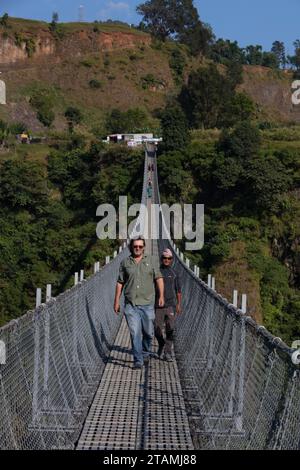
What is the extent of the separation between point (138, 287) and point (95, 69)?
53.8 metres

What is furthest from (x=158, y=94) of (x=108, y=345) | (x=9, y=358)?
(x=9, y=358)

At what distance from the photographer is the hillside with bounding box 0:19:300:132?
180 ft

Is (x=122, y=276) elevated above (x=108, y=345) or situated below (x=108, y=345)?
above

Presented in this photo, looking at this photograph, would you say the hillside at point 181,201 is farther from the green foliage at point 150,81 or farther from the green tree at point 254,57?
the green tree at point 254,57

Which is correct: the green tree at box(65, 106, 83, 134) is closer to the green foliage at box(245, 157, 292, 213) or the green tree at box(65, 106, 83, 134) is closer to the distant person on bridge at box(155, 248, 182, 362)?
the green foliage at box(245, 157, 292, 213)

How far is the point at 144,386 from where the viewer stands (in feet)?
18.7

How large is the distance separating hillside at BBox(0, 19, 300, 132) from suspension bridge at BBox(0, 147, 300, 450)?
44.9 meters

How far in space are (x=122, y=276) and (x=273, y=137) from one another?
1006 inches

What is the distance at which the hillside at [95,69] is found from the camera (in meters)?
54.8

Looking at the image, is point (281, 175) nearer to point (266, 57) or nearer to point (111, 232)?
point (111, 232)

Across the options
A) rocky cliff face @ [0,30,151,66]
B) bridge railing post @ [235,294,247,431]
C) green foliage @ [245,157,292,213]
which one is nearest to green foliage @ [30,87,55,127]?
rocky cliff face @ [0,30,151,66]

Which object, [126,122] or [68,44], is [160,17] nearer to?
[68,44]

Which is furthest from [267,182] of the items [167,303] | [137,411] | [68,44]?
[68,44]
